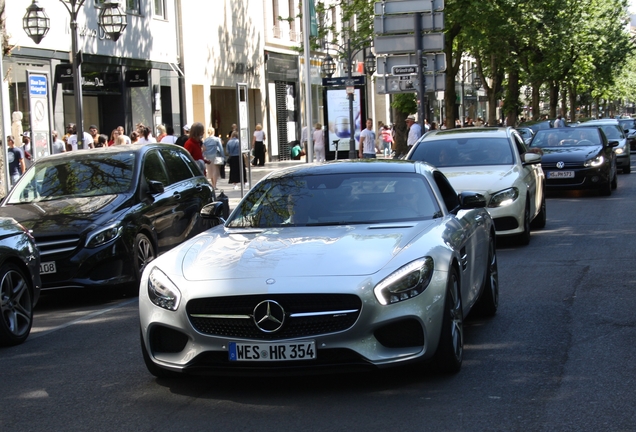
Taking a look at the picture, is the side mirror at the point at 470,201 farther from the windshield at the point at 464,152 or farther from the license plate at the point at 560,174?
the license plate at the point at 560,174

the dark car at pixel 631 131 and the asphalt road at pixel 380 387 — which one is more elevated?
the dark car at pixel 631 131

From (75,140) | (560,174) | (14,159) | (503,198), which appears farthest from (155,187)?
(75,140)

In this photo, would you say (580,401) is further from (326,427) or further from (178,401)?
(178,401)

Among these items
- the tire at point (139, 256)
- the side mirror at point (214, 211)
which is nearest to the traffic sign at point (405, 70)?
the tire at point (139, 256)

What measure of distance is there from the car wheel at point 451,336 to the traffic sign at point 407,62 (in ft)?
59.6

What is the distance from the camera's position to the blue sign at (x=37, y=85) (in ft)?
63.0

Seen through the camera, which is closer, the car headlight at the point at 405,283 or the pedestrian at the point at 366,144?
the car headlight at the point at 405,283

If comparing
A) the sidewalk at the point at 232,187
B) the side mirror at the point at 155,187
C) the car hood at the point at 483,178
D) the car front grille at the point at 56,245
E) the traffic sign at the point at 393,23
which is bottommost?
the sidewalk at the point at 232,187

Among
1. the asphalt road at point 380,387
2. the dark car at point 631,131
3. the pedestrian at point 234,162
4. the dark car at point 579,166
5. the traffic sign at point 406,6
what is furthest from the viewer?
the dark car at point 631,131

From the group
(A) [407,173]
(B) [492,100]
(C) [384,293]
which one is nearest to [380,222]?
(A) [407,173]

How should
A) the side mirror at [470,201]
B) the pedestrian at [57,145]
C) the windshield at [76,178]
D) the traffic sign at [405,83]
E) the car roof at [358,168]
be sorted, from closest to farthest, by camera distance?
the car roof at [358,168]
the side mirror at [470,201]
the windshield at [76,178]
the traffic sign at [405,83]
the pedestrian at [57,145]

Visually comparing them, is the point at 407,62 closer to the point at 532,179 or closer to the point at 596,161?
the point at 596,161

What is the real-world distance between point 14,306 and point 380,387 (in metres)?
3.74

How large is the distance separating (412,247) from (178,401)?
168cm
